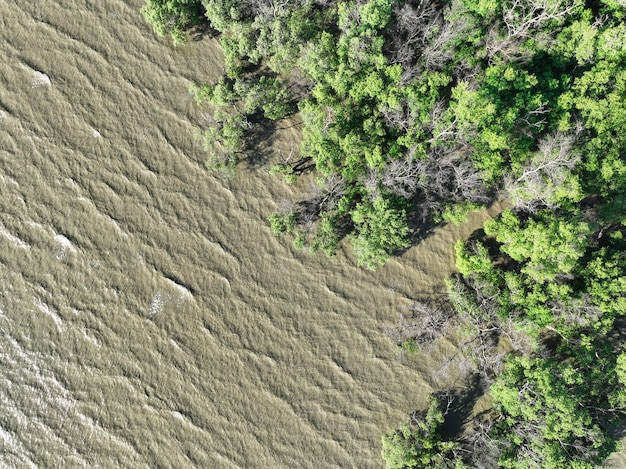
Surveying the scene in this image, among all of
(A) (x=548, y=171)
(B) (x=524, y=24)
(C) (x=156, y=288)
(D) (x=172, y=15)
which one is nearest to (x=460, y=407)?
(A) (x=548, y=171)

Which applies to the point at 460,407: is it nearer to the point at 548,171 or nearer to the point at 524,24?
the point at 548,171

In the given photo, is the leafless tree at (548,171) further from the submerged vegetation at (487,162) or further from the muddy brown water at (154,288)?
the muddy brown water at (154,288)

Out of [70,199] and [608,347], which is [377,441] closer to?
[608,347]

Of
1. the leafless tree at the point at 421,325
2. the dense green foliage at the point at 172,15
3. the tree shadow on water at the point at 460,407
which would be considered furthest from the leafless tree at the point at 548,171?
the dense green foliage at the point at 172,15

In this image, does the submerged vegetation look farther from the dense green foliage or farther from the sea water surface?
the sea water surface

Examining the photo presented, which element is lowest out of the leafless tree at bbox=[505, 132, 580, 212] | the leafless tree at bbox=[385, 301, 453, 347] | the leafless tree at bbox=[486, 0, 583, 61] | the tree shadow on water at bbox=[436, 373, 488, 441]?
the tree shadow on water at bbox=[436, 373, 488, 441]

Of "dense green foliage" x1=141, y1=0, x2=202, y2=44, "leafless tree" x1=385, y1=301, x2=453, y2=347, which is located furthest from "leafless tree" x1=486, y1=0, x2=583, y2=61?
"dense green foliage" x1=141, y1=0, x2=202, y2=44

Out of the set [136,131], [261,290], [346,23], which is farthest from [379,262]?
[136,131]
